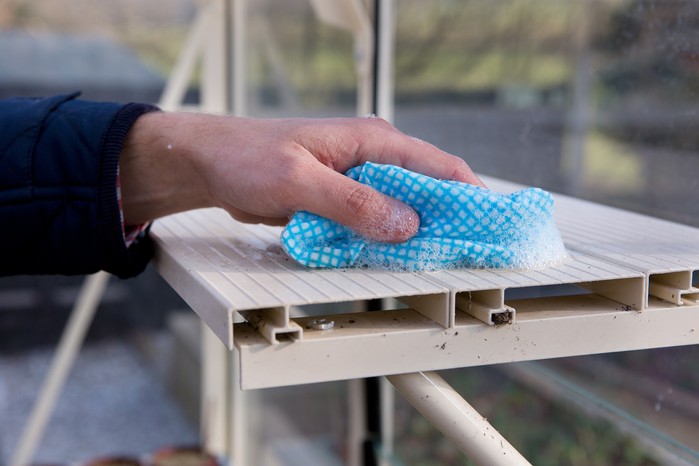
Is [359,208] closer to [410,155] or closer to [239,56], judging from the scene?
[410,155]

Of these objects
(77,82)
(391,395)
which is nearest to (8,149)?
(391,395)

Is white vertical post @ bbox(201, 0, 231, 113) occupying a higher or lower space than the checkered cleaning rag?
higher

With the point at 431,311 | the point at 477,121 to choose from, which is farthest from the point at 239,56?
the point at 431,311

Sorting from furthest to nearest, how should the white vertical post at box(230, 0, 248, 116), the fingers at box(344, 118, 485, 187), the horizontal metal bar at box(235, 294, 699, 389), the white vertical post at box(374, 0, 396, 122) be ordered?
the white vertical post at box(230, 0, 248, 116), the white vertical post at box(374, 0, 396, 122), the fingers at box(344, 118, 485, 187), the horizontal metal bar at box(235, 294, 699, 389)

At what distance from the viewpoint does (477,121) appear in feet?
4.16

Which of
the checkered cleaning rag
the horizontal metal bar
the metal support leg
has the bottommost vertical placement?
the metal support leg

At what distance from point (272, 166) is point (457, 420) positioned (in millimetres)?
234

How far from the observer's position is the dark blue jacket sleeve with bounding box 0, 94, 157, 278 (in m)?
0.68

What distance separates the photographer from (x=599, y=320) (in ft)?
A: 1.89

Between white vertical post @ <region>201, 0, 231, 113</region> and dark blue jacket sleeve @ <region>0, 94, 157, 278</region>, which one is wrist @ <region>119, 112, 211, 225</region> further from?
white vertical post @ <region>201, 0, 231, 113</region>

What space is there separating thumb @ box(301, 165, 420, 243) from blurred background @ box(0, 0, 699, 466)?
0.44 meters

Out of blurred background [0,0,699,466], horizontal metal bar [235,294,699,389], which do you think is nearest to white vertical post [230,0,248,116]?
blurred background [0,0,699,466]

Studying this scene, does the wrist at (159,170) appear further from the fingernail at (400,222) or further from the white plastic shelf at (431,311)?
the fingernail at (400,222)

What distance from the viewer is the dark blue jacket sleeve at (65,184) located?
2.24ft
